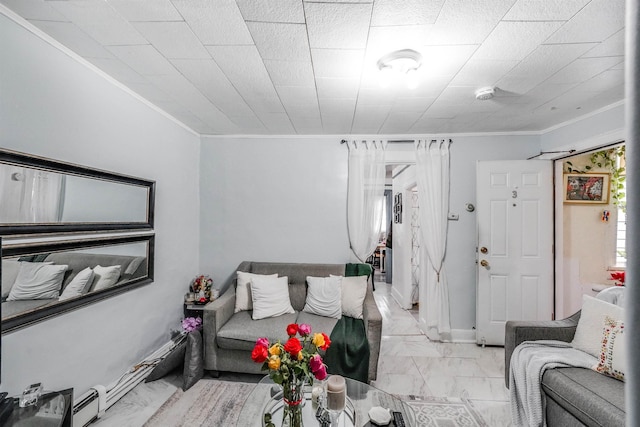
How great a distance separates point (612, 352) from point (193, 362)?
9.72 ft

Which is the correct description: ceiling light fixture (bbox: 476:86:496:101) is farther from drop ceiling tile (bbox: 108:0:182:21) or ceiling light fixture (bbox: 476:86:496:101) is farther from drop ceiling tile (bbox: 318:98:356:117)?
drop ceiling tile (bbox: 108:0:182:21)

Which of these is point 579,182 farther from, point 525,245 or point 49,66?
point 49,66

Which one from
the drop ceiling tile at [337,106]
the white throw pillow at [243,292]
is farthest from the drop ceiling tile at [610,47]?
the white throw pillow at [243,292]

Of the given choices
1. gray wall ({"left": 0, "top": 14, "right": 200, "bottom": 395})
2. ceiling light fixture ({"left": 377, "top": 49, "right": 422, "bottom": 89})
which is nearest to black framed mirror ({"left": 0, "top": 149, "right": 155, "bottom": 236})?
gray wall ({"left": 0, "top": 14, "right": 200, "bottom": 395})

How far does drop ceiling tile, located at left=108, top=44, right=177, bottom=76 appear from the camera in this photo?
1.93 m

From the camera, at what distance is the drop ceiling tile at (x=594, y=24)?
59.4 inches

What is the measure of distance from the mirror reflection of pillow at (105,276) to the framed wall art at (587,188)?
4627 mm

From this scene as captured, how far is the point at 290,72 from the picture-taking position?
7.21 feet

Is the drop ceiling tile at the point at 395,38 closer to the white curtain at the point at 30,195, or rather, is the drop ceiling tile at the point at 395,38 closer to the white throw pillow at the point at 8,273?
the white curtain at the point at 30,195

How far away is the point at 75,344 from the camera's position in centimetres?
205

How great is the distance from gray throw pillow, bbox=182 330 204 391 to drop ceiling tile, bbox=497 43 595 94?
3217 mm

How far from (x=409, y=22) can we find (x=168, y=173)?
8.61 ft

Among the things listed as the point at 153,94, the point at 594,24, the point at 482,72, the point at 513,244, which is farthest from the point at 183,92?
the point at 513,244

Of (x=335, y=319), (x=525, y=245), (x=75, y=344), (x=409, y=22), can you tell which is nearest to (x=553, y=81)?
(x=409, y=22)
